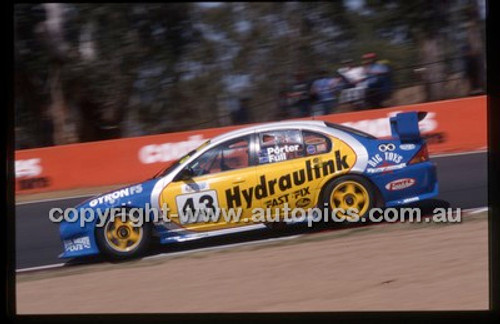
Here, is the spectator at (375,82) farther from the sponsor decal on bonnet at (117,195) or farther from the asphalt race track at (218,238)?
the sponsor decal on bonnet at (117,195)

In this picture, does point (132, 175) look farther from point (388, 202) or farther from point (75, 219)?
point (388, 202)

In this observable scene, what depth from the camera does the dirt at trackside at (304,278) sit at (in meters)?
6.16

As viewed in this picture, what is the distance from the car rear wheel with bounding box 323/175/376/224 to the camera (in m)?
7.91

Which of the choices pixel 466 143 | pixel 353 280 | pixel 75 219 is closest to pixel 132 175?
pixel 75 219

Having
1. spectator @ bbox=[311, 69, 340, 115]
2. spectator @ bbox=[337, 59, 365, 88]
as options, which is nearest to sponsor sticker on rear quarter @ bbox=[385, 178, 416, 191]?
spectator @ bbox=[311, 69, 340, 115]

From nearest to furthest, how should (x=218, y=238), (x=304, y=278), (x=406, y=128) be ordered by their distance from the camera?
(x=304, y=278) < (x=406, y=128) < (x=218, y=238)

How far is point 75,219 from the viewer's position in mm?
7965

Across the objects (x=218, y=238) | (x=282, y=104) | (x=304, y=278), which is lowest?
(x=304, y=278)

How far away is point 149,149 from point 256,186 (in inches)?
221

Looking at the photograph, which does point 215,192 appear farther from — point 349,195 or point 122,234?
point 349,195

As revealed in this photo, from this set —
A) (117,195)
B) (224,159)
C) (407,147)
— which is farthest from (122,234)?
(407,147)

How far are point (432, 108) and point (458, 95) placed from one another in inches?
61.1

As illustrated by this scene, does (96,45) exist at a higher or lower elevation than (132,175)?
higher

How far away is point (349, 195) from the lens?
7.96 m
